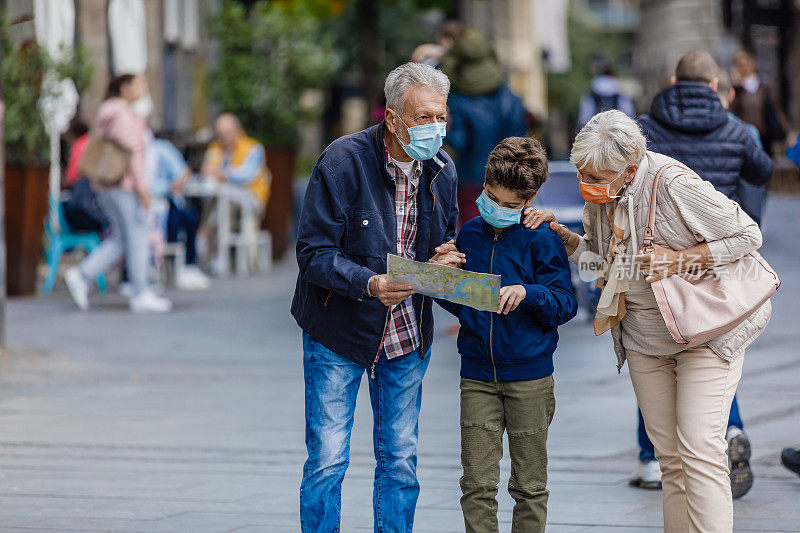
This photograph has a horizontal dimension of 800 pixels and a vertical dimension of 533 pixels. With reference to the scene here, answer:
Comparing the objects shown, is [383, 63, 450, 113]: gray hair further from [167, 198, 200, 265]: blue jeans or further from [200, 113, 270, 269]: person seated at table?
[200, 113, 270, 269]: person seated at table

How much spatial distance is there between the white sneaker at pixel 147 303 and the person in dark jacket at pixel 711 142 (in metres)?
7.56

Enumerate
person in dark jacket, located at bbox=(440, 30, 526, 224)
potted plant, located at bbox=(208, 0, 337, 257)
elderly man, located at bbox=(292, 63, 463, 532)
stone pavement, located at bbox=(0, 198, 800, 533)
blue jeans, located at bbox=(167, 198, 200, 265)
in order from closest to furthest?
elderly man, located at bbox=(292, 63, 463, 532)
stone pavement, located at bbox=(0, 198, 800, 533)
person in dark jacket, located at bbox=(440, 30, 526, 224)
blue jeans, located at bbox=(167, 198, 200, 265)
potted plant, located at bbox=(208, 0, 337, 257)

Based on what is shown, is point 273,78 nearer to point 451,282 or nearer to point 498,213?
point 498,213

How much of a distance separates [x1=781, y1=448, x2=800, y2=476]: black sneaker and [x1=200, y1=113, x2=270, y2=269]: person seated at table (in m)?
10.4

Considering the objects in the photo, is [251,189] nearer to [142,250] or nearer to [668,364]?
[142,250]

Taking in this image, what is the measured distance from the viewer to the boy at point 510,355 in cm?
424

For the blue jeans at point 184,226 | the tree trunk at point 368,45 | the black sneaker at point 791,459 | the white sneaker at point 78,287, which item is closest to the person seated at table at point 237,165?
the blue jeans at point 184,226

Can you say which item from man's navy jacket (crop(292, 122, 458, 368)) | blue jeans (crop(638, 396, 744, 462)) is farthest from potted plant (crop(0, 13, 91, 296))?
man's navy jacket (crop(292, 122, 458, 368))

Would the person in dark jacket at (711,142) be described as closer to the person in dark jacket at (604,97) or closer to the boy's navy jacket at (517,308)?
the boy's navy jacket at (517,308)

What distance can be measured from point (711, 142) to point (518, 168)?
69.1 inches

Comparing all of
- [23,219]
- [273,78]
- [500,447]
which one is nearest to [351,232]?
[500,447]

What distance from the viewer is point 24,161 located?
13398 millimetres

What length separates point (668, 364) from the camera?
14.7 feet

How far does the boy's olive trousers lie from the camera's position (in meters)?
4.30
